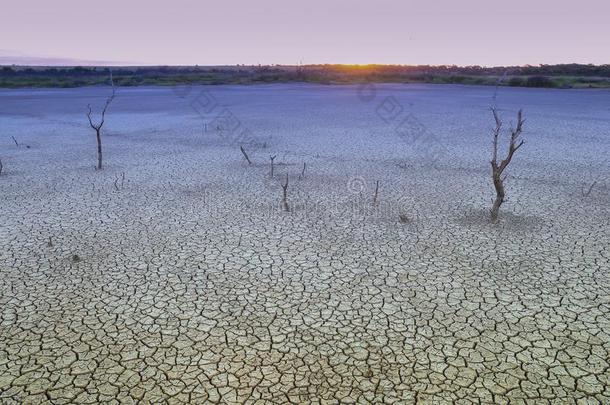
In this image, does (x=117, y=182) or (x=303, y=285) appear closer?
(x=303, y=285)

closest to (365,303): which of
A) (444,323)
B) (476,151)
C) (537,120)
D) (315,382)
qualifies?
(444,323)

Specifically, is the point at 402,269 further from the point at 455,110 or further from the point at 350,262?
the point at 455,110

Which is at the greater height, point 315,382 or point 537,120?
point 537,120

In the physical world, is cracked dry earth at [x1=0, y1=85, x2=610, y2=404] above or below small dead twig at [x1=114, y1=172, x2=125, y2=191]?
below

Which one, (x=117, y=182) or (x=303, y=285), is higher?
(x=117, y=182)

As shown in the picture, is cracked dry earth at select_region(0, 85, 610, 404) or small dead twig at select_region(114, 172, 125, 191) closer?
cracked dry earth at select_region(0, 85, 610, 404)

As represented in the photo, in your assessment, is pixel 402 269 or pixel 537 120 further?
pixel 537 120

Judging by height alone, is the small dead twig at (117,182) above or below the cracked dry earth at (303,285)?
above

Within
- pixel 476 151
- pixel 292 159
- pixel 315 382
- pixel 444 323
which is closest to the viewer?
pixel 315 382
